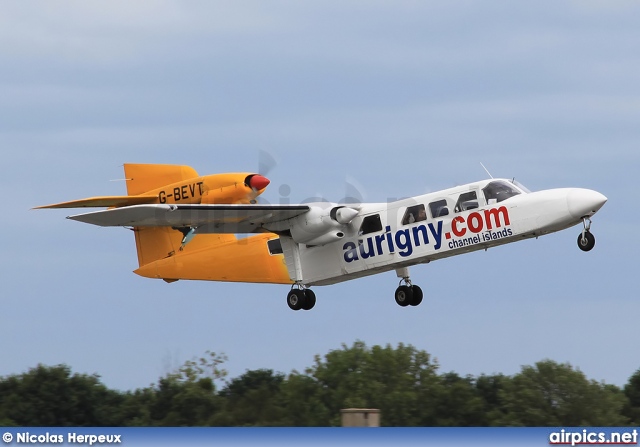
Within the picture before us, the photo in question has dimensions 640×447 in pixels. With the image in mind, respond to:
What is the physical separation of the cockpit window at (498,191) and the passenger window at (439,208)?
3.53 feet

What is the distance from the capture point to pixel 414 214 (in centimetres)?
2752

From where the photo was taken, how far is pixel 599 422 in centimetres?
5816

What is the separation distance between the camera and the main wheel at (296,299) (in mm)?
29198

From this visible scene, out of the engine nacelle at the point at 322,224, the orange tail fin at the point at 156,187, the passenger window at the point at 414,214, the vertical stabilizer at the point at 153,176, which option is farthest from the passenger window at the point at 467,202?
the vertical stabilizer at the point at 153,176

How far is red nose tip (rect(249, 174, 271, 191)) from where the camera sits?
2909 centimetres

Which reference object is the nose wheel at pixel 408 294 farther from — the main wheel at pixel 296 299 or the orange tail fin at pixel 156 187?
the orange tail fin at pixel 156 187

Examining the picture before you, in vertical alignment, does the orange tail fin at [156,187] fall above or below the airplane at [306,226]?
above

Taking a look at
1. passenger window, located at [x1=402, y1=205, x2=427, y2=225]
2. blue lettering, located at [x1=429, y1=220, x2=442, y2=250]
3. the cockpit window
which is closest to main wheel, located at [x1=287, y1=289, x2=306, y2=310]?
passenger window, located at [x1=402, y1=205, x2=427, y2=225]

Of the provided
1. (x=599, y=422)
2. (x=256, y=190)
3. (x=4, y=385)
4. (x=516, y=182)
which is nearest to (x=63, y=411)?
(x=4, y=385)

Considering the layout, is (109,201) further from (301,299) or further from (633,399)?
(633,399)

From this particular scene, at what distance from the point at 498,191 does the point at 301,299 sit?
6.25 meters

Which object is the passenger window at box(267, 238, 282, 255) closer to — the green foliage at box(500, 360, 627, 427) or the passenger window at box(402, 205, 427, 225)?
the passenger window at box(402, 205, 427, 225)

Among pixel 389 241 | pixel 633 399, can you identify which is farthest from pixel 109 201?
pixel 633 399

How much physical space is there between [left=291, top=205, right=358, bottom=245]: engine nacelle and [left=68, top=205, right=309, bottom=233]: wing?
0.89 ft
